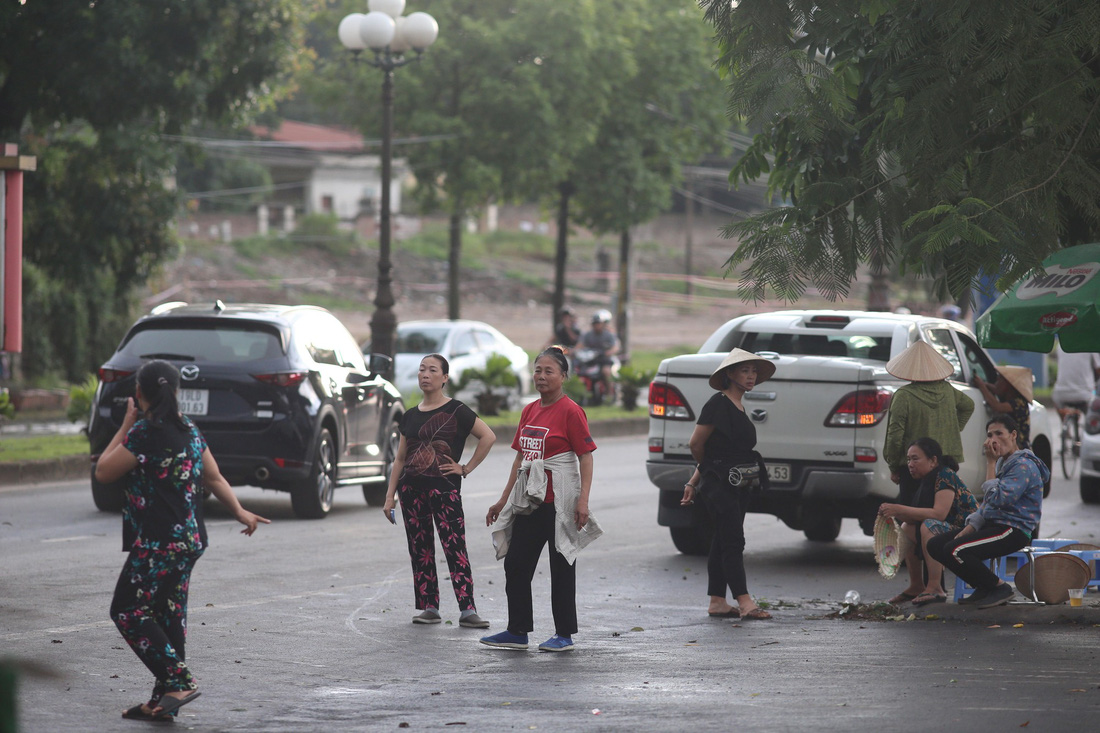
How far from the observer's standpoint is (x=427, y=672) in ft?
24.5

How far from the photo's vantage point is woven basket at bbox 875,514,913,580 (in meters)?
9.62

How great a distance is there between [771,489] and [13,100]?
13407 mm

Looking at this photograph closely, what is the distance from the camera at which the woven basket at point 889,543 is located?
379 inches

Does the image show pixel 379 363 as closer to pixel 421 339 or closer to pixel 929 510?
pixel 929 510

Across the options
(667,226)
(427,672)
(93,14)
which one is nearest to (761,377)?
(427,672)

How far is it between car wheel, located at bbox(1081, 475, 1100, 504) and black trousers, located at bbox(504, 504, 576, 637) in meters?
10.0

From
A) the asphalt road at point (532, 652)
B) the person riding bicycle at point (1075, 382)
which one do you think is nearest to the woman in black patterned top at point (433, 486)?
the asphalt road at point (532, 652)

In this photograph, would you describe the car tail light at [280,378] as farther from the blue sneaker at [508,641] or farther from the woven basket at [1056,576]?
the woven basket at [1056,576]

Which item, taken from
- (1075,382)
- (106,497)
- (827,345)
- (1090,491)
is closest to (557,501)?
(827,345)

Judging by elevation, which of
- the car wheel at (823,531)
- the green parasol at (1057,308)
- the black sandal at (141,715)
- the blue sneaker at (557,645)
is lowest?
the car wheel at (823,531)

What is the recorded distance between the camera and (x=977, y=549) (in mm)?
9148

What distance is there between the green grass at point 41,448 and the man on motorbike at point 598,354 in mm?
10733

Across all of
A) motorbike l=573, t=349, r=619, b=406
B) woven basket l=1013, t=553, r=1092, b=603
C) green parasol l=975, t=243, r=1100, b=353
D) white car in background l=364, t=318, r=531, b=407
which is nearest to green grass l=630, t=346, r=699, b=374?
motorbike l=573, t=349, r=619, b=406

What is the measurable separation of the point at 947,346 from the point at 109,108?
1266 centimetres
